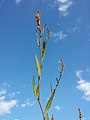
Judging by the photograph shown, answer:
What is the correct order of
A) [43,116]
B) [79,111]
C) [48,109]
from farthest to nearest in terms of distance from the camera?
[79,111] → [48,109] → [43,116]

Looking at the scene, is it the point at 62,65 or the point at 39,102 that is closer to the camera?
the point at 39,102

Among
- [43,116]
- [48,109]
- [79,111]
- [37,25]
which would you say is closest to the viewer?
[43,116]


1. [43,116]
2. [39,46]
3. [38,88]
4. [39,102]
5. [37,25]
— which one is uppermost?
[37,25]

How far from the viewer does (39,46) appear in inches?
86.9

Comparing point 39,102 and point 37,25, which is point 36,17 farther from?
point 39,102

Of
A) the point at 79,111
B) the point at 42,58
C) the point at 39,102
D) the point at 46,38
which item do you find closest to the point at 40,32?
the point at 46,38

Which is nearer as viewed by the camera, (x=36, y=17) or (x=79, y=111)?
(x=36, y=17)

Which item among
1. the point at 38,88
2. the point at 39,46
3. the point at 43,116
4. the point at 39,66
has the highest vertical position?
the point at 39,46

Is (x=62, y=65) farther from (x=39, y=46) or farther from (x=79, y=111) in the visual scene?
(x=79, y=111)

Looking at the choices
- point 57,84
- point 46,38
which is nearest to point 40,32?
point 46,38

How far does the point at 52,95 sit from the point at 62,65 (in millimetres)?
346

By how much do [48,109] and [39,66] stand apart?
42 centimetres

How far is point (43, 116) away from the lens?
1.88 m

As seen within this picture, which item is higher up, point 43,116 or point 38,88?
point 38,88
